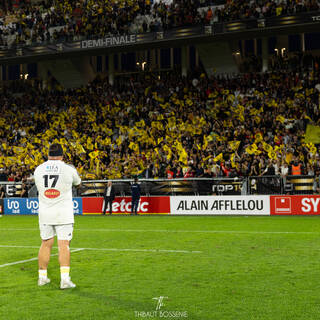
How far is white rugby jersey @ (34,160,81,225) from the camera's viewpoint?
25.8 ft

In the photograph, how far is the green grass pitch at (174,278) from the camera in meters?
6.48

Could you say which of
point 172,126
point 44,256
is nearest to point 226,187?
point 172,126

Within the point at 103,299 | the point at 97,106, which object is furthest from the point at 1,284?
the point at 97,106

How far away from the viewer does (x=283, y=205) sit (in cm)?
2305

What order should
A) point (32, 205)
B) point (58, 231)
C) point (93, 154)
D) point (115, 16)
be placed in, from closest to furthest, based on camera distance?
point (58, 231) → point (32, 205) → point (93, 154) → point (115, 16)

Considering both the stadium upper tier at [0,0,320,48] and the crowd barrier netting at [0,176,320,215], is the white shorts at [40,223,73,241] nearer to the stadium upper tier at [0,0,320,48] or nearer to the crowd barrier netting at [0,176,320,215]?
the crowd barrier netting at [0,176,320,215]

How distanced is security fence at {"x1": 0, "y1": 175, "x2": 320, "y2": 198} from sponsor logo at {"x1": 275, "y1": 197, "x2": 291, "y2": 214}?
0.93 feet

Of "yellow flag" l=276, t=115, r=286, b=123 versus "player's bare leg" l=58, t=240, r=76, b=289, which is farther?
"yellow flag" l=276, t=115, r=286, b=123

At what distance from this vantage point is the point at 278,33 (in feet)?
109

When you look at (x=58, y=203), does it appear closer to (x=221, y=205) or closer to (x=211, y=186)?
(x=221, y=205)

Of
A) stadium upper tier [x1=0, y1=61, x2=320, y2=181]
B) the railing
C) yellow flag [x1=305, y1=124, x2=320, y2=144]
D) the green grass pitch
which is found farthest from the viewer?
the railing

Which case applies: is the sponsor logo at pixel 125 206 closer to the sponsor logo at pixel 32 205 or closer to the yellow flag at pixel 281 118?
the sponsor logo at pixel 32 205

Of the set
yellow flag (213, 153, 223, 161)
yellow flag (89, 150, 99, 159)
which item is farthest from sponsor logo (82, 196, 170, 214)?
yellow flag (89, 150, 99, 159)

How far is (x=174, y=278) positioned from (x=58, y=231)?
1.98 metres
